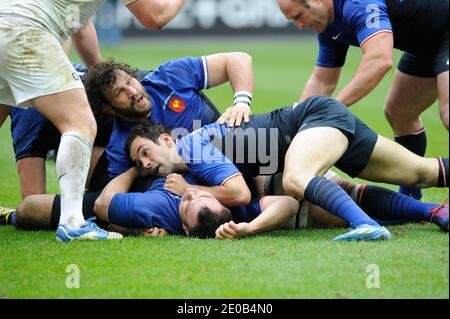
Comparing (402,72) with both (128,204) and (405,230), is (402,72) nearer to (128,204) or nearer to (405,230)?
(405,230)

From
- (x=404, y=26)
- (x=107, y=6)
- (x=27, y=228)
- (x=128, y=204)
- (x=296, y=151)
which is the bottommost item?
(x=107, y=6)

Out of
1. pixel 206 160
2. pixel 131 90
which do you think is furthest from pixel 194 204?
pixel 131 90

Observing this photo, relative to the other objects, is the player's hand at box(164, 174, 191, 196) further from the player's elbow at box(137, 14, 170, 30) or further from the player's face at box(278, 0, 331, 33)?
the player's face at box(278, 0, 331, 33)

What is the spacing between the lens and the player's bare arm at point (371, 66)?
19.7 ft

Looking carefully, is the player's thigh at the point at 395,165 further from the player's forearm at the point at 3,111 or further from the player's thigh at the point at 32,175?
the player's forearm at the point at 3,111

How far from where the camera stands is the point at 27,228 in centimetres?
629

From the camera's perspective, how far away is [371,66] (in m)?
6.04

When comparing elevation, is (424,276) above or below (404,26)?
below

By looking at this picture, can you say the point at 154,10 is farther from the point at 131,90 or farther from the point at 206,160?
the point at 206,160

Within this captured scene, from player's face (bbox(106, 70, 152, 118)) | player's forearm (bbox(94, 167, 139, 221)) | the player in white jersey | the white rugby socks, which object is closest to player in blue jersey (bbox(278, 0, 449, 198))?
player's face (bbox(106, 70, 152, 118))

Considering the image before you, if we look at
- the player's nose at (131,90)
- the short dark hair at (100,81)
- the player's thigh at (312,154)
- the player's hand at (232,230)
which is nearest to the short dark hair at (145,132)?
the player's nose at (131,90)

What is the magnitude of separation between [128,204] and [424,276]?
208cm

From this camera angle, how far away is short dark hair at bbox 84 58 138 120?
619 cm
